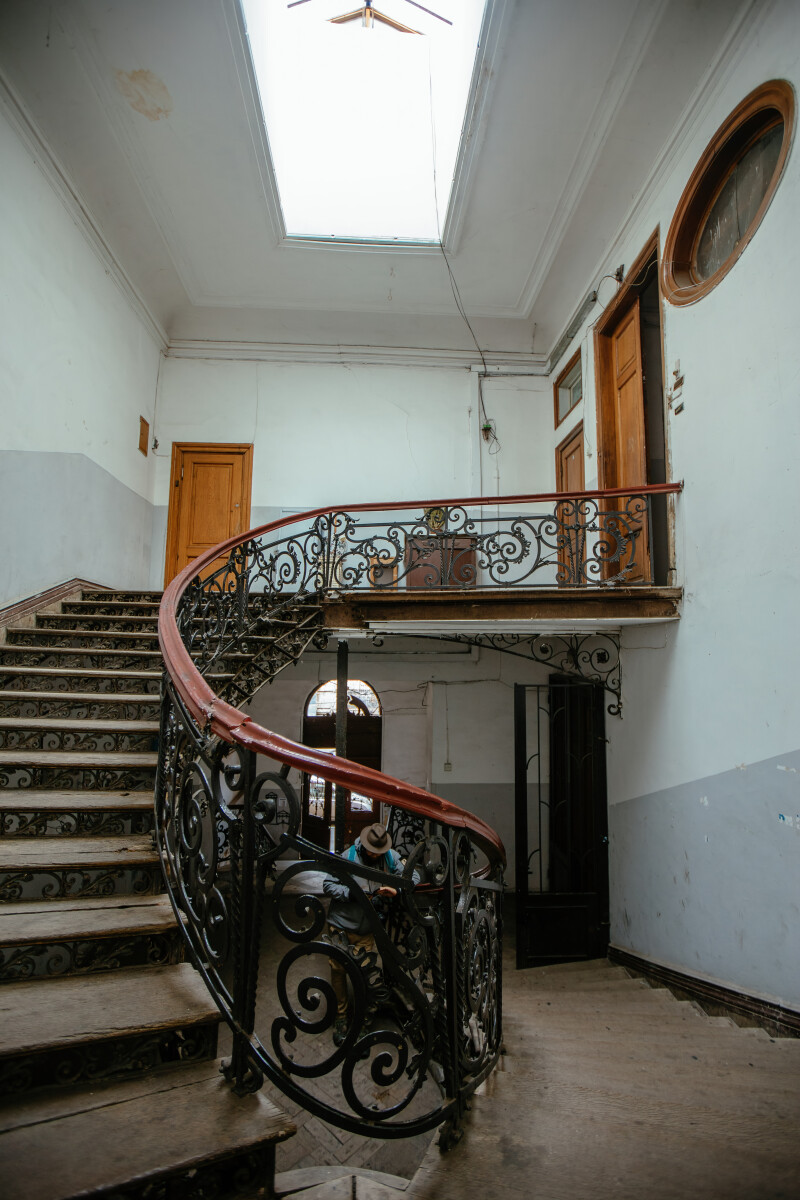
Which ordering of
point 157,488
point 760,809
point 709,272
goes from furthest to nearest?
point 157,488
point 709,272
point 760,809

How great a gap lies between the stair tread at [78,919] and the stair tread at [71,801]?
40 centimetres

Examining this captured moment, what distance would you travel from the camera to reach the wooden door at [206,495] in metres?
7.50

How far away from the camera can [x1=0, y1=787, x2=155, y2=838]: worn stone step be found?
8.34 feet

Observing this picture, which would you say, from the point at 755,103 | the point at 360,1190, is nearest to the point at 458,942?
the point at 360,1190

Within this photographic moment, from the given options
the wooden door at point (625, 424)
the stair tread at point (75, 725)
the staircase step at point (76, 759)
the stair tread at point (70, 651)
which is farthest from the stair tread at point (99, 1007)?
the wooden door at point (625, 424)

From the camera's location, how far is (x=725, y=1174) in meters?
1.58

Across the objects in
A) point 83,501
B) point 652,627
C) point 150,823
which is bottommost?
point 150,823

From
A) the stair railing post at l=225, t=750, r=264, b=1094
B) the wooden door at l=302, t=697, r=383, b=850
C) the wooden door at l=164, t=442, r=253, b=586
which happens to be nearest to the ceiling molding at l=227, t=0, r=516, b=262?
the wooden door at l=164, t=442, r=253, b=586

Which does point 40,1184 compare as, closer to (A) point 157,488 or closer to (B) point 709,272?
(B) point 709,272

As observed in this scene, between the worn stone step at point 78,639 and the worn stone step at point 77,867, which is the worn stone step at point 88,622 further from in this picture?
the worn stone step at point 77,867

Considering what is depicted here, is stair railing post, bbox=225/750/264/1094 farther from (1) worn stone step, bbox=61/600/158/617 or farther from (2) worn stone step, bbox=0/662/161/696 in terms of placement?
(1) worn stone step, bbox=61/600/158/617

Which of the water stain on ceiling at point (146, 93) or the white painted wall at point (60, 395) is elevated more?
the water stain on ceiling at point (146, 93)

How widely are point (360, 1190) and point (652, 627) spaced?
13.2 ft

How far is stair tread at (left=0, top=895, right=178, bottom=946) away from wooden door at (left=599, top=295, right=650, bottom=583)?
4162 mm
